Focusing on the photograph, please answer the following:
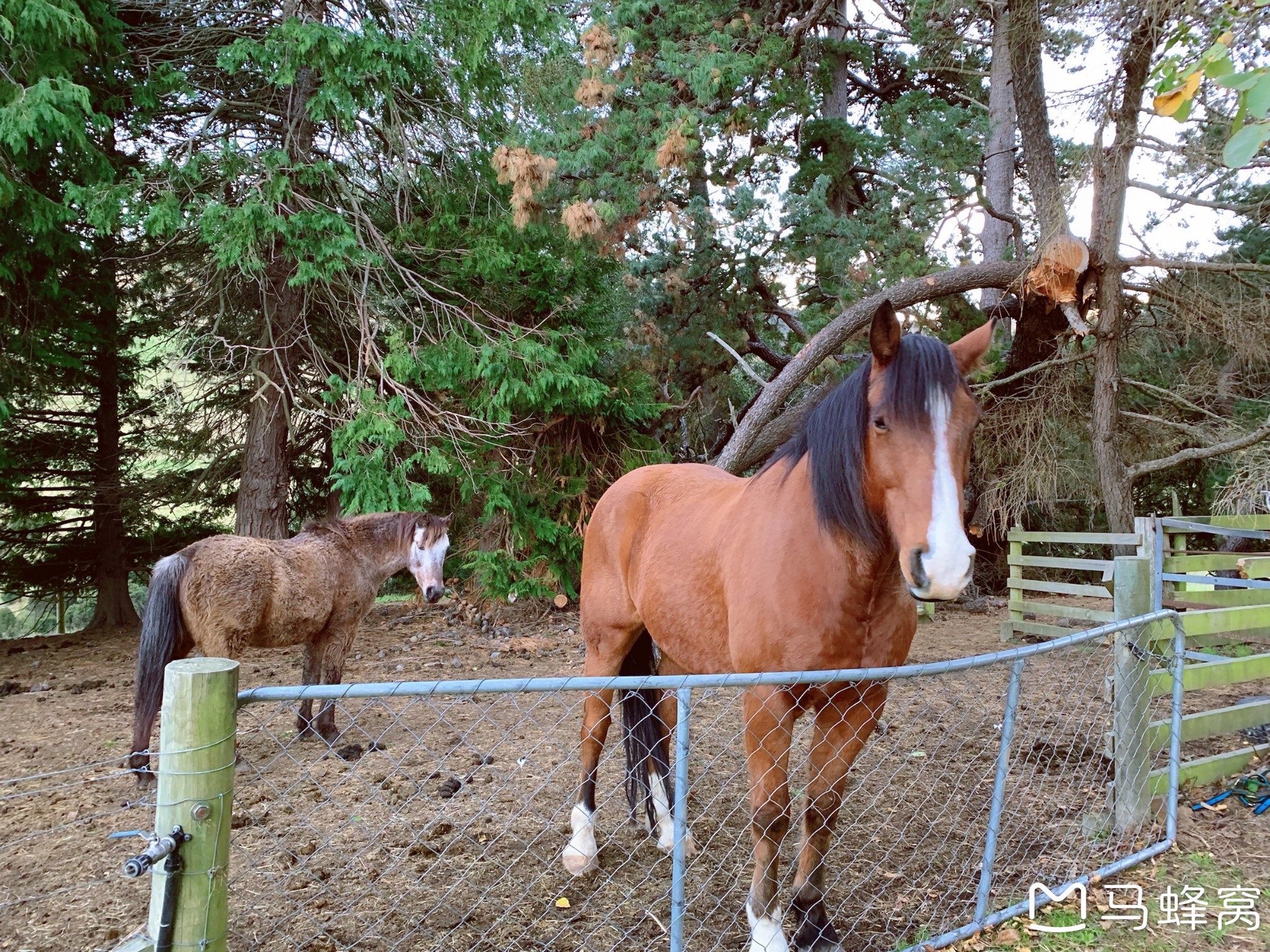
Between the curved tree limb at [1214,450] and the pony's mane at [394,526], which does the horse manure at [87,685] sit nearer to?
the pony's mane at [394,526]

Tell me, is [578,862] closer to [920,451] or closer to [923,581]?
[923,581]

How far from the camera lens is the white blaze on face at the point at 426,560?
4828 millimetres

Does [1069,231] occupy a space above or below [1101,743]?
above

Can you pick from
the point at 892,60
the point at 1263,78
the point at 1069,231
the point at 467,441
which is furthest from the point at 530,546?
the point at 892,60

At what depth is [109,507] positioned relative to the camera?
8.98 meters

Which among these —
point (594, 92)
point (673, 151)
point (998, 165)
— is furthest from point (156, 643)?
point (998, 165)

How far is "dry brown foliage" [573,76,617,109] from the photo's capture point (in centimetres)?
660

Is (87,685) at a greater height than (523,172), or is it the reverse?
(523,172)

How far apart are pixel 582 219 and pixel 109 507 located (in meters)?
7.34

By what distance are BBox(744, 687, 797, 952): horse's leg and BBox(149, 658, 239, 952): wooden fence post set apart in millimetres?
1521

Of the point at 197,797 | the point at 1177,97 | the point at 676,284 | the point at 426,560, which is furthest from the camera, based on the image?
the point at 676,284

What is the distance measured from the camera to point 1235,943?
2.45 metres

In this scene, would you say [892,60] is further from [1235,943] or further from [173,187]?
[1235,943]

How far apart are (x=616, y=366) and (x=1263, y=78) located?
22.9ft
